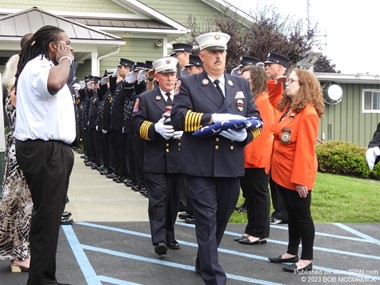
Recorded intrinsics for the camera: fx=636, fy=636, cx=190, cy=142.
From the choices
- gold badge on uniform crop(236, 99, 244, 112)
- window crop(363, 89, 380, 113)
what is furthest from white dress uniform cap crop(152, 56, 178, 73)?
window crop(363, 89, 380, 113)

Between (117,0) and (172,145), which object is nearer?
(172,145)

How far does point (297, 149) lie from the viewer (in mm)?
5953

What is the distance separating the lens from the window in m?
23.7

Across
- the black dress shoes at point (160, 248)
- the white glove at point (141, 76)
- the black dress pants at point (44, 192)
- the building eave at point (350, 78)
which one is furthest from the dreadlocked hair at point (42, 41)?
the building eave at point (350, 78)

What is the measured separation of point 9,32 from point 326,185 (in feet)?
34.0

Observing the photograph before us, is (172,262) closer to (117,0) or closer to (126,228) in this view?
(126,228)

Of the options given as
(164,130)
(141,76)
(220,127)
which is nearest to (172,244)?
(164,130)

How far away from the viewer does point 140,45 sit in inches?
857

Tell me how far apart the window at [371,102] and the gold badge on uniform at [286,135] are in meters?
18.5

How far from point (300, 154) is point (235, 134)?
0.98m

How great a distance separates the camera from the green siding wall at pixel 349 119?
912 inches

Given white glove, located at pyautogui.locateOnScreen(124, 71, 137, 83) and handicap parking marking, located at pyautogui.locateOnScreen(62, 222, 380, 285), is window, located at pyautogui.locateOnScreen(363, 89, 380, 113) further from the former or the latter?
handicap parking marking, located at pyautogui.locateOnScreen(62, 222, 380, 285)

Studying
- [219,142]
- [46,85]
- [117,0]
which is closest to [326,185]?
[219,142]

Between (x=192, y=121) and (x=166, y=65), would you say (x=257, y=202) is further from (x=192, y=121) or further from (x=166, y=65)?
(x=192, y=121)
